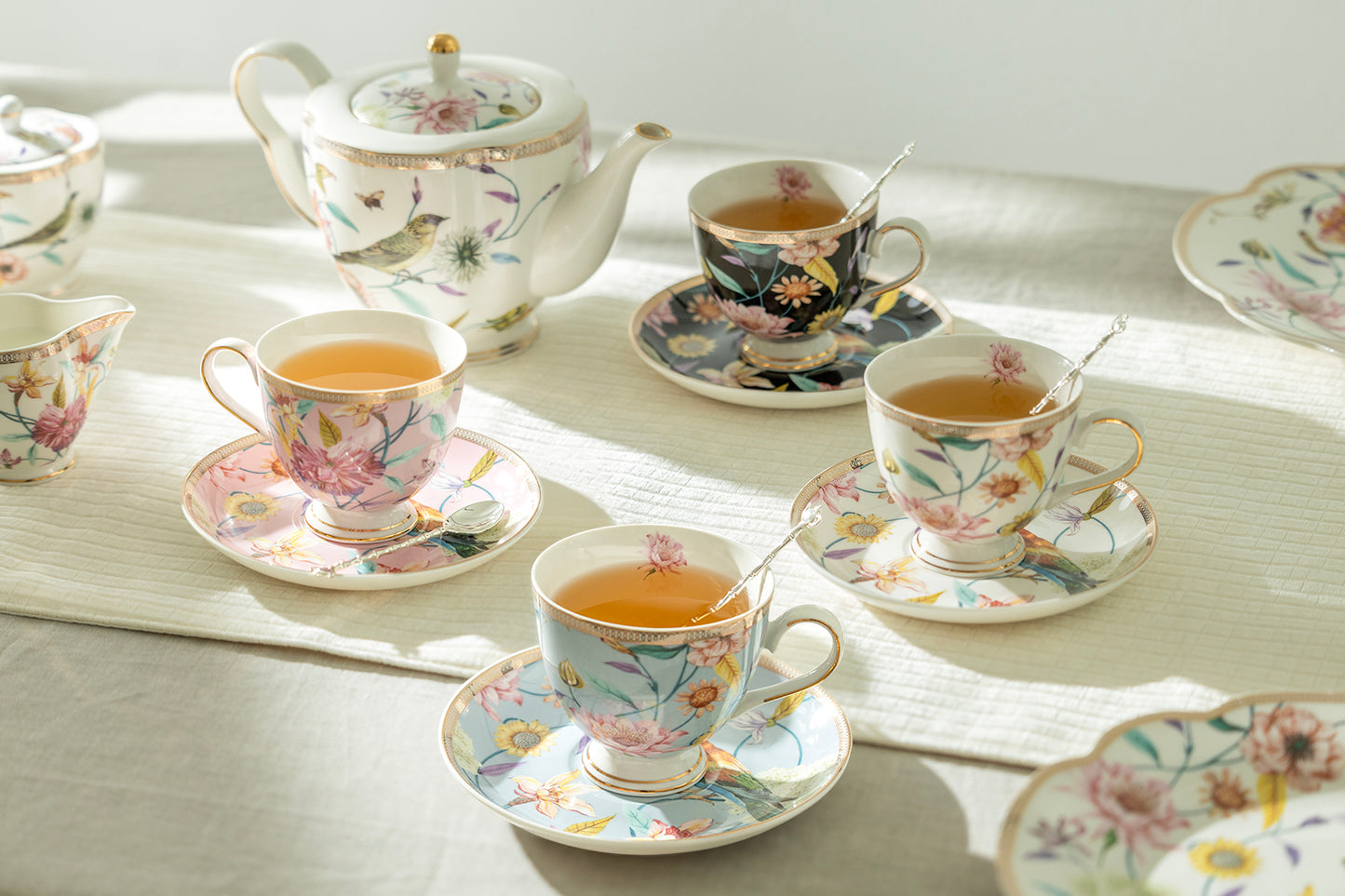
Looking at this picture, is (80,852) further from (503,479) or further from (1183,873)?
(1183,873)

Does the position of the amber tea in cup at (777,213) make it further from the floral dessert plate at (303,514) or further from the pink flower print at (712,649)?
the pink flower print at (712,649)

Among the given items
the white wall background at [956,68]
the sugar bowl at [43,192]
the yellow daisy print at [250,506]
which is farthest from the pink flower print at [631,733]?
the white wall background at [956,68]

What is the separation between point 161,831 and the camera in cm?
57

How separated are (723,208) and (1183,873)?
0.62 metres

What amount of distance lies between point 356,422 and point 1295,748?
507 millimetres

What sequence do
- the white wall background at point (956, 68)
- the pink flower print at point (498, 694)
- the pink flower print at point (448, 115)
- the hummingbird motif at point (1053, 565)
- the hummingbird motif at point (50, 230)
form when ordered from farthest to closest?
1. the white wall background at point (956, 68)
2. the hummingbird motif at point (50, 230)
3. the pink flower print at point (448, 115)
4. the hummingbird motif at point (1053, 565)
5. the pink flower print at point (498, 694)

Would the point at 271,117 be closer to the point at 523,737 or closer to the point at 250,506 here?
the point at 250,506

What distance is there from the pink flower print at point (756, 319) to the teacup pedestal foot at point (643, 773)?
0.43 metres

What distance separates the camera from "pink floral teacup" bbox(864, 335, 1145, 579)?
690mm

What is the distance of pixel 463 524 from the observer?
2.58ft

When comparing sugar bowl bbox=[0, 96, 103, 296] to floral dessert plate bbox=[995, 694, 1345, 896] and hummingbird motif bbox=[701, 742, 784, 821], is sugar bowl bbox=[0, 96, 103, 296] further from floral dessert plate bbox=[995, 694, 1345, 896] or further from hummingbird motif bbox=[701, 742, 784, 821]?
floral dessert plate bbox=[995, 694, 1345, 896]

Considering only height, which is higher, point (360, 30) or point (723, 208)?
point (723, 208)

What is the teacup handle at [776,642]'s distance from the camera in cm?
58

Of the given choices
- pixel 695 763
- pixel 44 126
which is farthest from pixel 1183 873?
pixel 44 126
